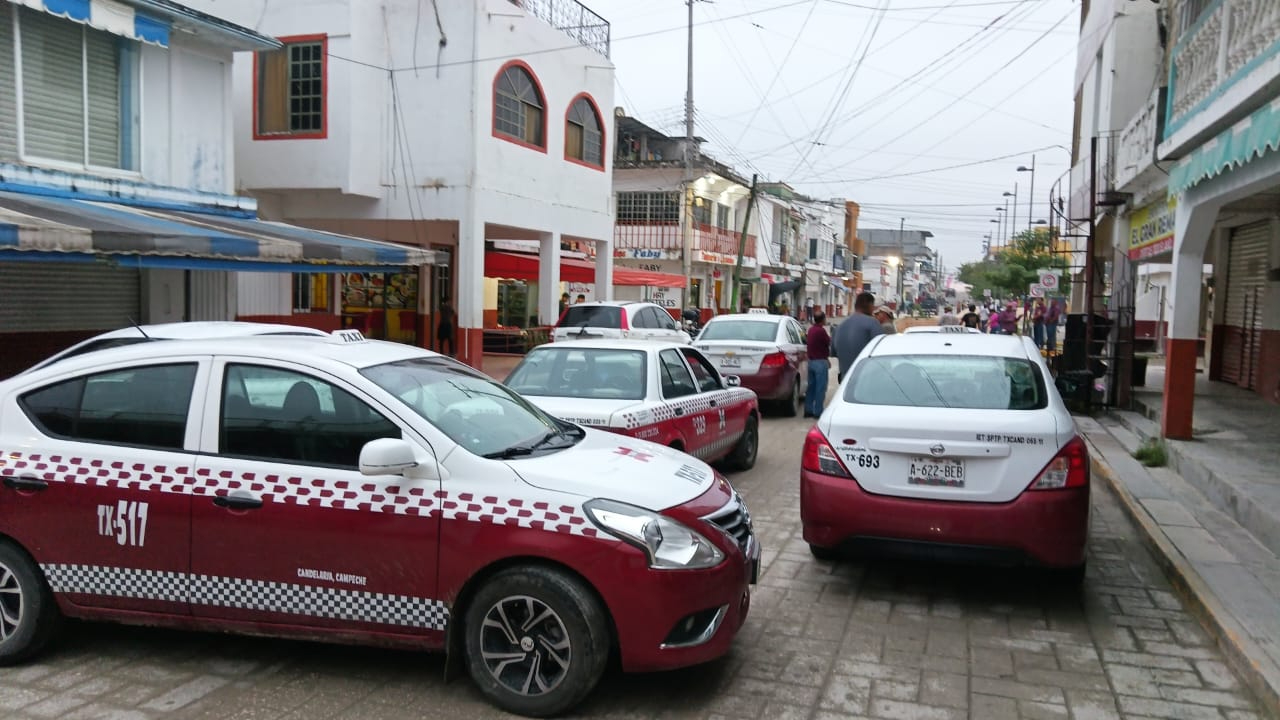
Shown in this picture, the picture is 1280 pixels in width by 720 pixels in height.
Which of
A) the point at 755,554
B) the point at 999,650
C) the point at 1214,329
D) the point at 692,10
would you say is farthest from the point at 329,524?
the point at 692,10

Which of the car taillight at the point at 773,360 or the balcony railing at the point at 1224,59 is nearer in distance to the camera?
the balcony railing at the point at 1224,59

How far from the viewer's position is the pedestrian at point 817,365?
14.4 metres

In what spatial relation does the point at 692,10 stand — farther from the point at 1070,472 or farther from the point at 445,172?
the point at 1070,472

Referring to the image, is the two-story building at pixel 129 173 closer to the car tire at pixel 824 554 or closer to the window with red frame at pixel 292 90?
the window with red frame at pixel 292 90

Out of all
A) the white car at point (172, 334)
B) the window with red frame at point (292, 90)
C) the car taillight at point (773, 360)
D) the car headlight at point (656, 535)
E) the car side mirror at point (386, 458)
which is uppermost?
the window with red frame at point (292, 90)

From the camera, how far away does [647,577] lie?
4.09 m

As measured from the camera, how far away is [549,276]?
69.8 feet

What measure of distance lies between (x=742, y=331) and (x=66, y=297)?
31.0 ft

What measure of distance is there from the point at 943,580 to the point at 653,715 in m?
2.99

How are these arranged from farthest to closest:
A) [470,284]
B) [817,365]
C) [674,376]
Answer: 1. [470,284]
2. [817,365]
3. [674,376]

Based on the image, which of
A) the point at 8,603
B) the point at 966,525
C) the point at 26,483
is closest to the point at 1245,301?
the point at 966,525

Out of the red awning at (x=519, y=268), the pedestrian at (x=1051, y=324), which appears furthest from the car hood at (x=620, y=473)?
the pedestrian at (x=1051, y=324)

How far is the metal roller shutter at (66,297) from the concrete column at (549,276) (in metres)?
9.19

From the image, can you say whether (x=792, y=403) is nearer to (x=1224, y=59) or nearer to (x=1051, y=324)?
(x=1224, y=59)
